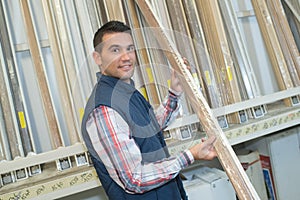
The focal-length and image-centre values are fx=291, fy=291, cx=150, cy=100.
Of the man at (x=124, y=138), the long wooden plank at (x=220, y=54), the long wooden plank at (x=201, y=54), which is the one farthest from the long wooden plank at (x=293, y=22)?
the man at (x=124, y=138)

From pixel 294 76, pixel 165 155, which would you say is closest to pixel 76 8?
pixel 165 155

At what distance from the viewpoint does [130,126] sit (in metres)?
0.84

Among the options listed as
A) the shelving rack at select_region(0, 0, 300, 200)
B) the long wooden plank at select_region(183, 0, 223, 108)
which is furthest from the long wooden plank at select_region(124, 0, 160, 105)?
the long wooden plank at select_region(183, 0, 223, 108)

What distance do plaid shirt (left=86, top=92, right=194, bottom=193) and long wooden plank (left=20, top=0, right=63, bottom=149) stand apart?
1.65ft

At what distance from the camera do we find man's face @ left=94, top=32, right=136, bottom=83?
0.89 metres

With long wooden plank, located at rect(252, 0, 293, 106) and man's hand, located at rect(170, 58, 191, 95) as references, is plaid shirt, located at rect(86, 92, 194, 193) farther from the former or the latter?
long wooden plank, located at rect(252, 0, 293, 106)

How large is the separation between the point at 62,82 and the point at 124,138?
637 millimetres

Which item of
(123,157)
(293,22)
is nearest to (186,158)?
(123,157)

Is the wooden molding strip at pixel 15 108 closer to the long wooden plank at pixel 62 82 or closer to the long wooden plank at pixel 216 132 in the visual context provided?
the long wooden plank at pixel 62 82

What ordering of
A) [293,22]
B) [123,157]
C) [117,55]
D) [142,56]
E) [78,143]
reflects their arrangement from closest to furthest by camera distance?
[123,157], [117,55], [78,143], [142,56], [293,22]

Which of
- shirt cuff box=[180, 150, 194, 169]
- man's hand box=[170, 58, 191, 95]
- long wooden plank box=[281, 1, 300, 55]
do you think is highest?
long wooden plank box=[281, 1, 300, 55]

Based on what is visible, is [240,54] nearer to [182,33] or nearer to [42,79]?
[182,33]

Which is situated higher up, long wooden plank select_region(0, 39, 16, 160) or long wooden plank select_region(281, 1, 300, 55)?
long wooden plank select_region(281, 1, 300, 55)

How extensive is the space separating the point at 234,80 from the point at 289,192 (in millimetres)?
754
